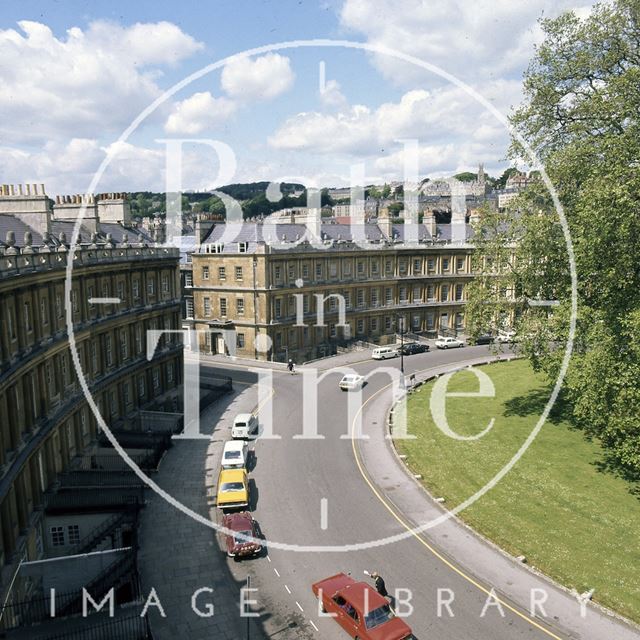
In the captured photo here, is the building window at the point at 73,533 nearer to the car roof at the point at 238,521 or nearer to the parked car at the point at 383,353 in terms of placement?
the car roof at the point at 238,521

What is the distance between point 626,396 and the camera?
25.8 m

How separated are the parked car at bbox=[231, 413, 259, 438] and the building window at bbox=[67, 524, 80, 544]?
12565mm

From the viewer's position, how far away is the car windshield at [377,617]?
60.3 ft

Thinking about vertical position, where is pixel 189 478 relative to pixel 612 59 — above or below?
below

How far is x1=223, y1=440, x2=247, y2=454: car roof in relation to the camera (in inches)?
1292

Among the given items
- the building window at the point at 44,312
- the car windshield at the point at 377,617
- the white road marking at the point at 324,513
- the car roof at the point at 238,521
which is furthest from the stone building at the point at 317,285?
the car windshield at the point at 377,617

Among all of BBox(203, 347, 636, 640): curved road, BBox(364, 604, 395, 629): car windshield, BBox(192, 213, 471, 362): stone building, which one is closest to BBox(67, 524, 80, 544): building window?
BBox(203, 347, 636, 640): curved road

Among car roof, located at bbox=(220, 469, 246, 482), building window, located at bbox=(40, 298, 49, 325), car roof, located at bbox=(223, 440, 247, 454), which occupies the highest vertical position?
building window, located at bbox=(40, 298, 49, 325)

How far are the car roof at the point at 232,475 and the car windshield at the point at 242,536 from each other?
460cm

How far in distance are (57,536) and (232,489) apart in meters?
7.90

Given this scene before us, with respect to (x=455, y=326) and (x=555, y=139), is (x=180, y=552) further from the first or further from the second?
(x=455, y=326)

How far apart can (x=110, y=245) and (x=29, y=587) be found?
69.9 ft

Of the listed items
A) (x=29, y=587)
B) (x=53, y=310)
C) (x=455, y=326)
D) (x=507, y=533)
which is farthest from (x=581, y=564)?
(x=455, y=326)

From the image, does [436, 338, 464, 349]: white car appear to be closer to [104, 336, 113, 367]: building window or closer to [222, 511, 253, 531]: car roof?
[104, 336, 113, 367]: building window
